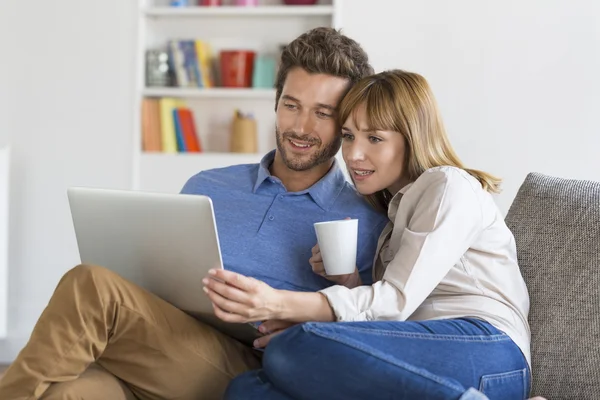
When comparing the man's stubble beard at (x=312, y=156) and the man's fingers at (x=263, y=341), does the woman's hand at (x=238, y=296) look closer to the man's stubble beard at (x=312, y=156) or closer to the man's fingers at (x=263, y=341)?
the man's fingers at (x=263, y=341)

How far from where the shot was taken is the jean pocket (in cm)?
173

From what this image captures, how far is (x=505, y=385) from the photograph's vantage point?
1.77 metres

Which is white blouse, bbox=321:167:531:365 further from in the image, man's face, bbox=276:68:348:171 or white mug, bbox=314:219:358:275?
man's face, bbox=276:68:348:171

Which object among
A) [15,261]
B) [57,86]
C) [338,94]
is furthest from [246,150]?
[338,94]

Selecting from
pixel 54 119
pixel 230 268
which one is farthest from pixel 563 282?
pixel 54 119

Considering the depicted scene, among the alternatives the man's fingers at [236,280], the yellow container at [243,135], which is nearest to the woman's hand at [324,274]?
the man's fingers at [236,280]

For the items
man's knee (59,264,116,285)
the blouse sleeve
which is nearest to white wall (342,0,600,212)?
the blouse sleeve

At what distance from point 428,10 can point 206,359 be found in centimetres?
247

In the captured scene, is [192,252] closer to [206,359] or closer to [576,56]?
[206,359]

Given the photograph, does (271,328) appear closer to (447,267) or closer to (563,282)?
(447,267)

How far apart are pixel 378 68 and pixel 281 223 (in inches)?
74.1

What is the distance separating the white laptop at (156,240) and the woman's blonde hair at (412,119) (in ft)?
1.83

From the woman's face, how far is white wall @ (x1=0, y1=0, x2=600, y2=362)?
1856mm

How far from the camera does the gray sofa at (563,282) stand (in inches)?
73.9
